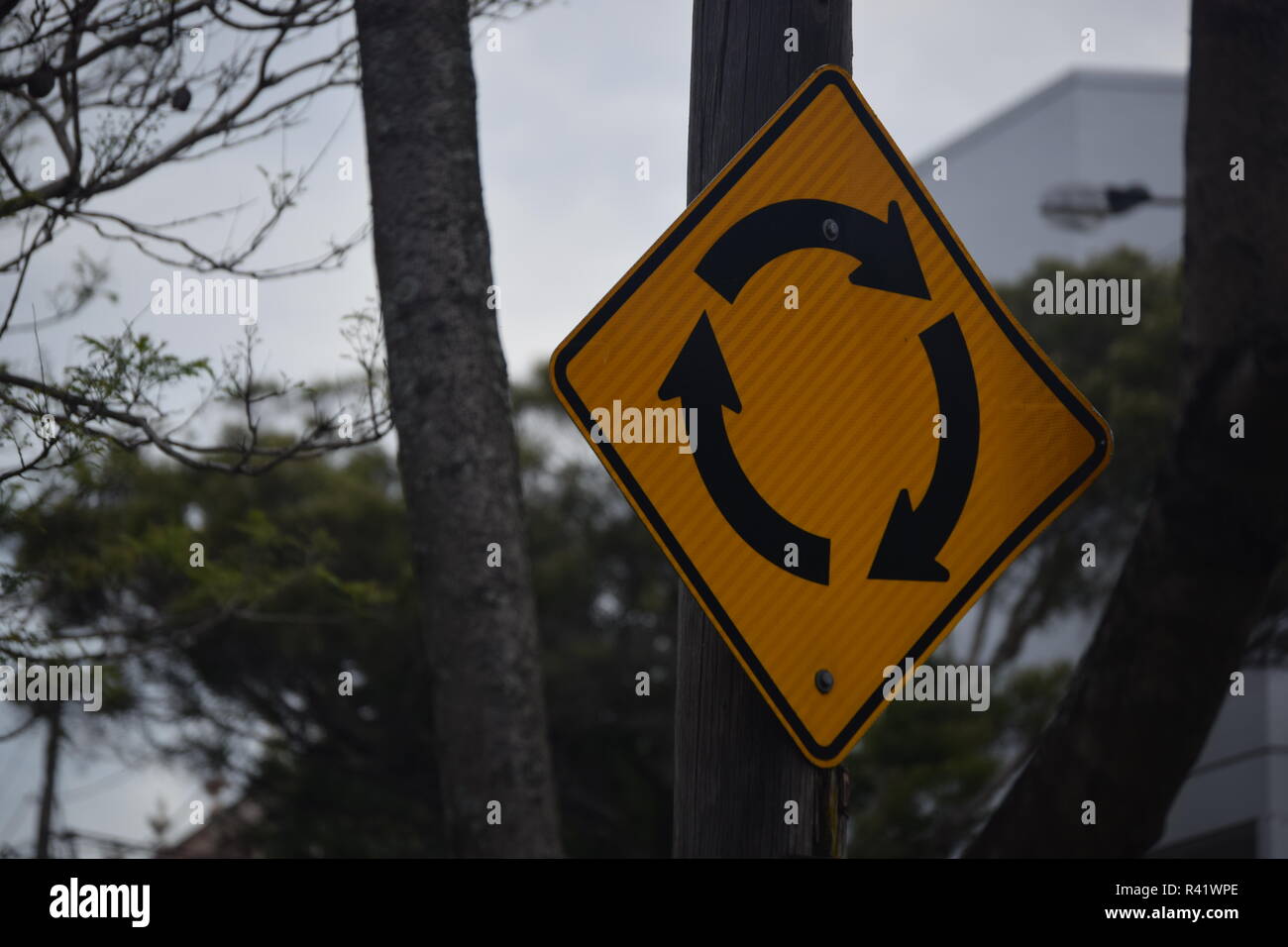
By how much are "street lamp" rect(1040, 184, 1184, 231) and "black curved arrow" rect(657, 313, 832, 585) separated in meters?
7.67

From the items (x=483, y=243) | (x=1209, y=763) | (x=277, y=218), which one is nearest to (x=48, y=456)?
(x=277, y=218)

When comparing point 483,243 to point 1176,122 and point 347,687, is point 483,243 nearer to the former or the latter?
point 347,687

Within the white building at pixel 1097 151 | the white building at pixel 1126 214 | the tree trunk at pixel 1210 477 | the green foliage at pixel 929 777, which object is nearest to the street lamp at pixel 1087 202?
the green foliage at pixel 929 777

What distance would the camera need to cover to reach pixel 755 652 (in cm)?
204

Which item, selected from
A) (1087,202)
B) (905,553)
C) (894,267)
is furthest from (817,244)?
(1087,202)

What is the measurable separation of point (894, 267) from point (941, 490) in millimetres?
399

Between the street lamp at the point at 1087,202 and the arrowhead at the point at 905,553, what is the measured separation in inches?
297

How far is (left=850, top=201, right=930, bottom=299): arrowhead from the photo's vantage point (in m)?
2.18

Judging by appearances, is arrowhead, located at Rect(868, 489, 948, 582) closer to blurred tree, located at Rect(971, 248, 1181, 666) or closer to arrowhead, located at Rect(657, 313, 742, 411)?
arrowhead, located at Rect(657, 313, 742, 411)

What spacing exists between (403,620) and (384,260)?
8.98 meters

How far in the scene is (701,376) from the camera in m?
2.06

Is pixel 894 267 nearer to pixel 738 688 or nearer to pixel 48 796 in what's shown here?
pixel 738 688

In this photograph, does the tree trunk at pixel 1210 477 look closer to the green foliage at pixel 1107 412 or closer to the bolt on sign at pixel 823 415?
the bolt on sign at pixel 823 415

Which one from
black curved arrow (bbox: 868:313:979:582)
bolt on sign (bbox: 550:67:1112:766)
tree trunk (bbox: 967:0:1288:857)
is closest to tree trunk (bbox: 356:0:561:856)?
tree trunk (bbox: 967:0:1288:857)
